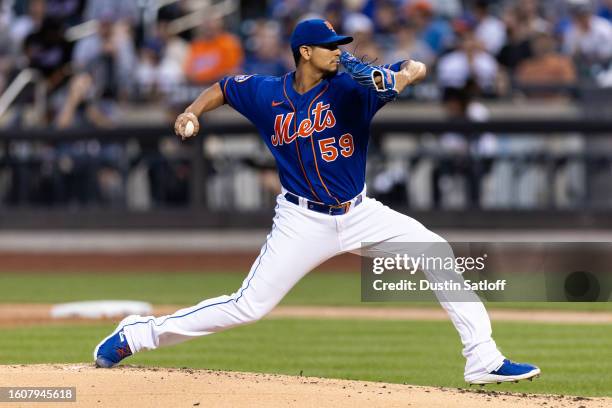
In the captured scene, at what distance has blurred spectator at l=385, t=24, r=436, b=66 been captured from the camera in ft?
51.1

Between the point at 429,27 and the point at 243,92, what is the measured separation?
32.8ft

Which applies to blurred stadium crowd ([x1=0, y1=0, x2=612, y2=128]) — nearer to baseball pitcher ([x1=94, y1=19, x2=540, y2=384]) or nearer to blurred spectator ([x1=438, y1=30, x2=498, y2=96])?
blurred spectator ([x1=438, y1=30, x2=498, y2=96])

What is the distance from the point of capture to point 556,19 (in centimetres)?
1700

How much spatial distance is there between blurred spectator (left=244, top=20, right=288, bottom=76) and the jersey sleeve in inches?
344

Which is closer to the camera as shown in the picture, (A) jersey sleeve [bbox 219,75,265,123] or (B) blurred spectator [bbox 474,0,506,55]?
(A) jersey sleeve [bbox 219,75,265,123]

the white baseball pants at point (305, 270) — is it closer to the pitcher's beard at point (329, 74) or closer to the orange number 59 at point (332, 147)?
the orange number 59 at point (332, 147)

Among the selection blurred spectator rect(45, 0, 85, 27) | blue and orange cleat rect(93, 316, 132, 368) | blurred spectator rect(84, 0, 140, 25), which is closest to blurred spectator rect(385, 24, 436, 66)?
blurred spectator rect(84, 0, 140, 25)

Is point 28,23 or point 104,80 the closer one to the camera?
point 104,80

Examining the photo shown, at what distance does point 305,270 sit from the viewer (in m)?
6.64

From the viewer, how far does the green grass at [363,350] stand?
26.7 ft

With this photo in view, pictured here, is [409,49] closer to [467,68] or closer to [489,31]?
[467,68]

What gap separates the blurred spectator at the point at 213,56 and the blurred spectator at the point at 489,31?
3.19m

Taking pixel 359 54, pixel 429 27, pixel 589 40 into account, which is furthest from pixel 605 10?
pixel 359 54

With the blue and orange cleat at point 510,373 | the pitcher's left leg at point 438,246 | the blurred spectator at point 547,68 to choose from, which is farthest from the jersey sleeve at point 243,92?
the blurred spectator at point 547,68
